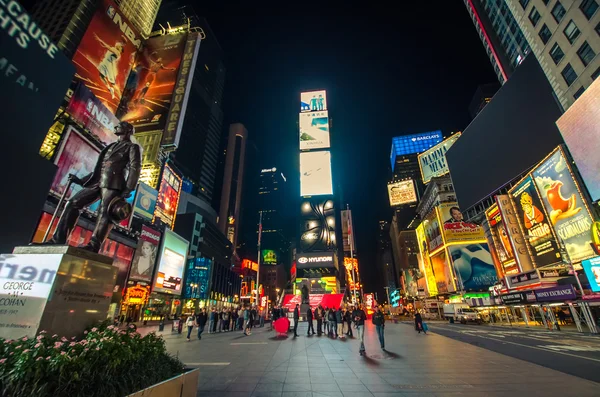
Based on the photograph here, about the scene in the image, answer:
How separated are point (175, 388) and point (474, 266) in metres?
57.9

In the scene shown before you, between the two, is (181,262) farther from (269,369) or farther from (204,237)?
(269,369)

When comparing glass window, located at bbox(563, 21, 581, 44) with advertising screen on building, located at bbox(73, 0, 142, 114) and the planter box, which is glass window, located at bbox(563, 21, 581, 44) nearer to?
the planter box

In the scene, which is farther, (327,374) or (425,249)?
(425,249)

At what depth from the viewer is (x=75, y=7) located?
116ft

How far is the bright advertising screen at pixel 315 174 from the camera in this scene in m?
59.8

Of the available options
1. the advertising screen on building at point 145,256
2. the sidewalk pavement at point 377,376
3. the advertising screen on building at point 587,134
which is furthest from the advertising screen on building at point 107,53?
the advertising screen on building at point 587,134

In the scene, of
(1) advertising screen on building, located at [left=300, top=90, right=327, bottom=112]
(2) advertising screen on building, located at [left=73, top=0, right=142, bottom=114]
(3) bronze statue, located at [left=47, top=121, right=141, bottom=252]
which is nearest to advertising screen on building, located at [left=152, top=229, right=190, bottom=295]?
(2) advertising screen on building, located at [left=73, top=0, right=142, bottom=114]

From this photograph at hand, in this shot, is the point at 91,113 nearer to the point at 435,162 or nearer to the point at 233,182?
the point at 435,162

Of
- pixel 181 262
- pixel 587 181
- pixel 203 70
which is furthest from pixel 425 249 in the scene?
pixel 203 70

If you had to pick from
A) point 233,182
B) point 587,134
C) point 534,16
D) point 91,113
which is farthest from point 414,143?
point 91,113

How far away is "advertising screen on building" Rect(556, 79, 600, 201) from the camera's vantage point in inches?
854

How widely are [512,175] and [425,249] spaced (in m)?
32.8

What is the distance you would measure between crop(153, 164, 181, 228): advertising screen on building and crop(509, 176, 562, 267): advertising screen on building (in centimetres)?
5395

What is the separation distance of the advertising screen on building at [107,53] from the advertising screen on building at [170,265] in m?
20.4
